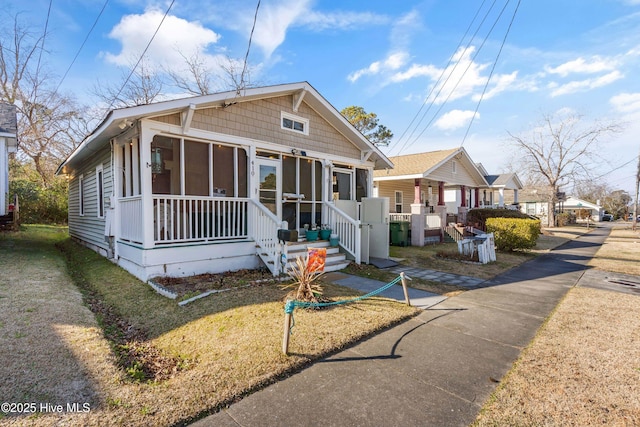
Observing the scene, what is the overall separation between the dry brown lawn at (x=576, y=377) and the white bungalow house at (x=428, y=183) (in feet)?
30.7

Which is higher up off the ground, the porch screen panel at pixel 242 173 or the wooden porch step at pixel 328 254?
the porch screen panel at pixel 242 173

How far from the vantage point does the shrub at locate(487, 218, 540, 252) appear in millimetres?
11492

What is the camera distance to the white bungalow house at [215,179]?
6.38 metres

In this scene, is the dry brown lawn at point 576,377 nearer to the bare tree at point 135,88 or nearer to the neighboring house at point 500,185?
the neighboring house at point 500,185

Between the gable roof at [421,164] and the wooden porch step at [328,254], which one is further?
the gable roof at [421,164]

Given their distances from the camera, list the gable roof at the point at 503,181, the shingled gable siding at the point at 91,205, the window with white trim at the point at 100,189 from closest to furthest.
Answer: the shingled gable siding at the point at 91,205 → the window with white trim at the point at 100,189 → the gable roof at the point at 503,181

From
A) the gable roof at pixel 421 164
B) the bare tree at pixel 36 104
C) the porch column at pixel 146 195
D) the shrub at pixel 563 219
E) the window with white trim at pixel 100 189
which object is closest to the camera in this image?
the porch column at pixel 146 195

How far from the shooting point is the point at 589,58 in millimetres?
10016

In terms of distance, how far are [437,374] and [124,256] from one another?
7.23 metres

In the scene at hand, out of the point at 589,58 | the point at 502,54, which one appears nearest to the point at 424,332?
the point at 502,54

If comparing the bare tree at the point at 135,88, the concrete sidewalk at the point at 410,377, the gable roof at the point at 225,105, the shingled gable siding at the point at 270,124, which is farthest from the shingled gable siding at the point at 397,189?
the bare tree at the point at 135,88

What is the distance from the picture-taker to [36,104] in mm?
22547

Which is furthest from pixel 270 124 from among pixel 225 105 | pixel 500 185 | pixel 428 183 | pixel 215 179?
pixel 500 185

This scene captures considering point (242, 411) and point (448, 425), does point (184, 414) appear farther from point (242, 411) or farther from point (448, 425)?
point (448, 425)
